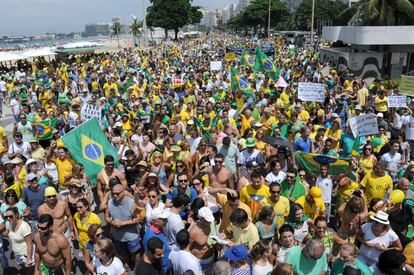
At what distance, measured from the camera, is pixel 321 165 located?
6.05 m

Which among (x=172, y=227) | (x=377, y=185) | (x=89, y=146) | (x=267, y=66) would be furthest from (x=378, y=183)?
(x=267, y=66)

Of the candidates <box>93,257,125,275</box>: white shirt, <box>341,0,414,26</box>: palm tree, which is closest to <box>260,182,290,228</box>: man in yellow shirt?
<box>93,257,125,275</box>: white shirt

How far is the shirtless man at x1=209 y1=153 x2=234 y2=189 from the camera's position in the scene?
6.11 m

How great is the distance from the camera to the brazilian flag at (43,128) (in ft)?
31.3

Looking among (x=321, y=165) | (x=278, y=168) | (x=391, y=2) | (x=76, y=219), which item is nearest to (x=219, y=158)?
(x=278, y=168)

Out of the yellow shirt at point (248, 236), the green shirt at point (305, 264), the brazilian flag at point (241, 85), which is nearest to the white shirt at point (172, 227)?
the yellow shirt at point (248, 236)

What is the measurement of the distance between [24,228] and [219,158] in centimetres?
284

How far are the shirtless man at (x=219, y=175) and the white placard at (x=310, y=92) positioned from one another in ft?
18.3

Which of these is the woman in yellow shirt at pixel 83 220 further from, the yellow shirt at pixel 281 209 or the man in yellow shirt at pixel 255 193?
the yellow shirt at pixel 281 209

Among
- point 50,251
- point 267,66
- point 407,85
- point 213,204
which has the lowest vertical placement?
point 50,251

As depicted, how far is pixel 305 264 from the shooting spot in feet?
12.9

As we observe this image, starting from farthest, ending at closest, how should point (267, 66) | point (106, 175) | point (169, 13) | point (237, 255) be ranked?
point (169, 13) → point (267, 66) → point (106, 175) → point (237, 255)

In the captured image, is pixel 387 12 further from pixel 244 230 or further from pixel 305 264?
pixel 305 264

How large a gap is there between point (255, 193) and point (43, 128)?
20.7 ft
